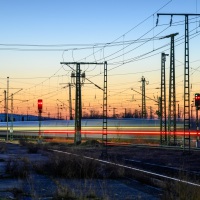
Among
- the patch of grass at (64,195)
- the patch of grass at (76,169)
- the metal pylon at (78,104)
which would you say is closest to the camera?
the patch of grass at (64,195)

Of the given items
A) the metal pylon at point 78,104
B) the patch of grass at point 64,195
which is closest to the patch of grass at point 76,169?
the patch of grass at point 64,195

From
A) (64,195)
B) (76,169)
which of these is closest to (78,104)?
(76,169)

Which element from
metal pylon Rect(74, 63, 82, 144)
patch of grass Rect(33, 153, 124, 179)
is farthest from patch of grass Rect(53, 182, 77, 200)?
metal pylon Rect(74, 63, 82, 144)

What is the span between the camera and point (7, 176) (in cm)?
1712

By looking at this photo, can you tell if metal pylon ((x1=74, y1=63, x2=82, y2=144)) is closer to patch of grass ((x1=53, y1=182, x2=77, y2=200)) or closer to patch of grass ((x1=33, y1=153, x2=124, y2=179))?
patch of grass ((x1=33, y1=153, x2=124, y2=179))

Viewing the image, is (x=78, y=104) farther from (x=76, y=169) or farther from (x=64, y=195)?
(x=64, y=195)

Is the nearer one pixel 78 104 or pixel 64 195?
pixel 64 195

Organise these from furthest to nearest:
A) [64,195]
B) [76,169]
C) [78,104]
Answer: [78,104], [76,169], [64,195]

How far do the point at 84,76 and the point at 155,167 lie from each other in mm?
32197

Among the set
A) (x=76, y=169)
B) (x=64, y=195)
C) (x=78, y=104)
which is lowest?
(x=76, y=169)

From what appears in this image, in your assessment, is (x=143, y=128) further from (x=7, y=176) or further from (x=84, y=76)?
(x=7, y=176)

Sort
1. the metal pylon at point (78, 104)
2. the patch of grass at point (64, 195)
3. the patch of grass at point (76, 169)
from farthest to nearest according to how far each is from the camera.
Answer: the metal pylon at point (78, 104)
the patch of grass at point (76, 169)
the patch of grass at point (64, 195)

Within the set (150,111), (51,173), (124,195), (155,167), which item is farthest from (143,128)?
(150,111)

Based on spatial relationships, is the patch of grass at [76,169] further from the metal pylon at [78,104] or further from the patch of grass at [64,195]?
the metal pylon at [78,104]
